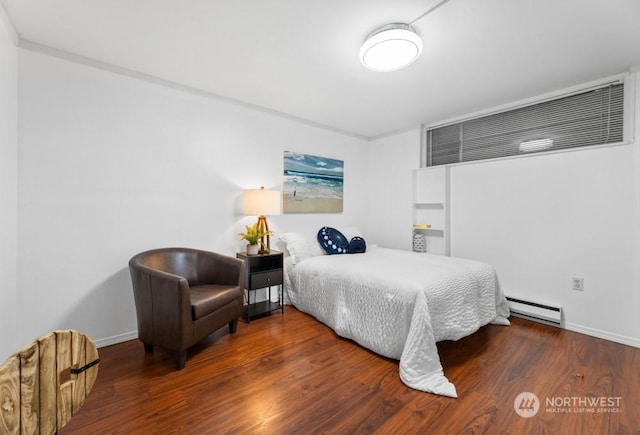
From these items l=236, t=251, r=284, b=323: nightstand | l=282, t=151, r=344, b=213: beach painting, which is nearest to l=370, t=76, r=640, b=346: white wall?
l=282, t=151, r=344, b=213: beach painting

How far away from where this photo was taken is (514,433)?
1460mm

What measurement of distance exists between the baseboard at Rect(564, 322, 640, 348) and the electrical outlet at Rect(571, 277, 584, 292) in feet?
1.15

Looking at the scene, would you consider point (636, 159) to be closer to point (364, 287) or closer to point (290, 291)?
point (364, 287)

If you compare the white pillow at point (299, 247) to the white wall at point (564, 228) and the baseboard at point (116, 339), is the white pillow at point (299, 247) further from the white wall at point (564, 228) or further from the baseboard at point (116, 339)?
the white wall at point (564, 228)

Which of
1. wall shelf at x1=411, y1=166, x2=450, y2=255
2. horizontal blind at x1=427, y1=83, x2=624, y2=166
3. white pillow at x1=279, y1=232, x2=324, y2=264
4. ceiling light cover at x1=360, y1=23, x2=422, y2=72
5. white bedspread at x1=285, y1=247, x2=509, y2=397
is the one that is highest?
ceiling light cover at x1=360, y1=23, x2=422, y2=72

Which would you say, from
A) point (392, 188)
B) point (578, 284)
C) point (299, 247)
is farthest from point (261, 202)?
point (578, 284)

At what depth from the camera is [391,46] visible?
1.92 metres

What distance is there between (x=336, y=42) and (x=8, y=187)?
2451mm

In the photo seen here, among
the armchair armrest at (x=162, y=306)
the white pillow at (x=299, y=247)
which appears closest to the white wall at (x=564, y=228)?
the white pillow at (x=299, y=247)

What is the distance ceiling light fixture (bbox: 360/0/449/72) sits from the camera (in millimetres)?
1847

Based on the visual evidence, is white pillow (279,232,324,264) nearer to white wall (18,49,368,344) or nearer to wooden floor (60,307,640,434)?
white wall (18,49,368,344)

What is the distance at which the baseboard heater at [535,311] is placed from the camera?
2770 mm

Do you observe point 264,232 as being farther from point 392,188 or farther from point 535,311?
point 535,311

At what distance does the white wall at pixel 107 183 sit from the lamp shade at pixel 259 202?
10.4 inches
